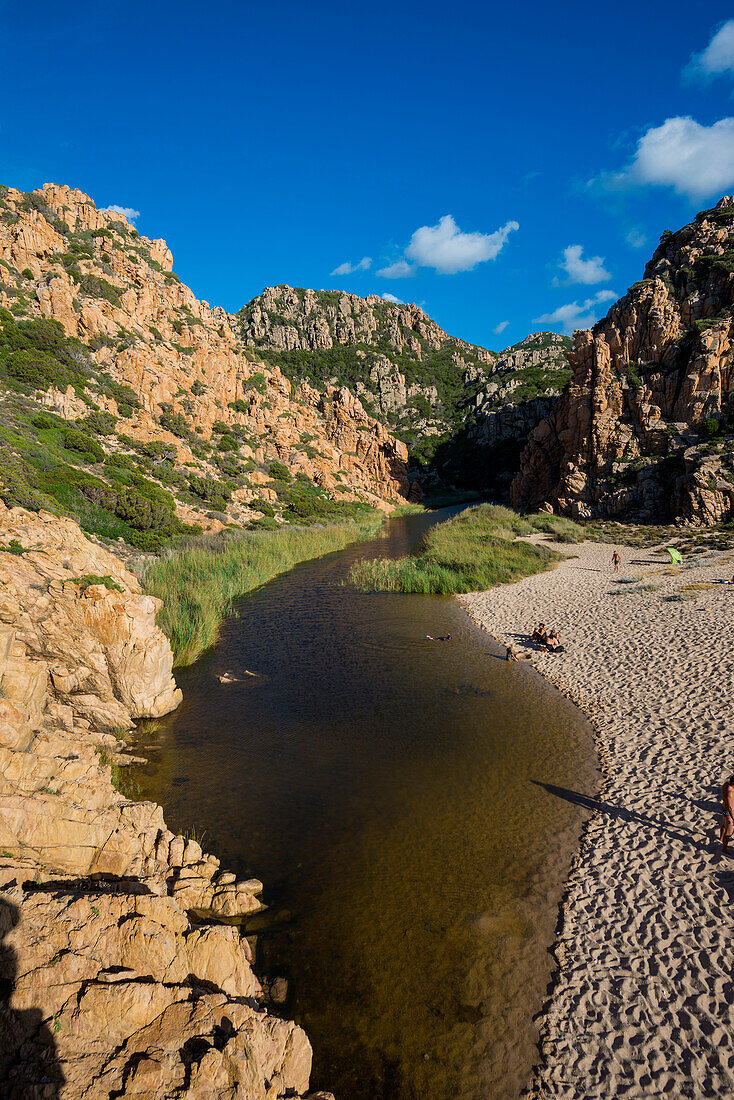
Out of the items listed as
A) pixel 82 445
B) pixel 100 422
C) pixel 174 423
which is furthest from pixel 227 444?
pixel 82 445

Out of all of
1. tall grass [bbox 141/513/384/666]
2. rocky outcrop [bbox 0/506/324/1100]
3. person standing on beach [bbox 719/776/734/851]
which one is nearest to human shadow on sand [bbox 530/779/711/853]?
person standing on beach [bbox 719/776/734/851]

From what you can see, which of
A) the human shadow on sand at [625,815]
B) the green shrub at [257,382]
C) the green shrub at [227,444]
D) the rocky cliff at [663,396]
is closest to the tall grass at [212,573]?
the human shadow on sand at [625,815]

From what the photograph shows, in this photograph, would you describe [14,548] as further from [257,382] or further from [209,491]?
[257,382]

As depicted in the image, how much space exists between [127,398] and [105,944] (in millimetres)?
44515

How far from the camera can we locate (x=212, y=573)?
23328 mm

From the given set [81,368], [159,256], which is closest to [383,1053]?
[81,368]

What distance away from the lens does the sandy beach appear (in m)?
4.73

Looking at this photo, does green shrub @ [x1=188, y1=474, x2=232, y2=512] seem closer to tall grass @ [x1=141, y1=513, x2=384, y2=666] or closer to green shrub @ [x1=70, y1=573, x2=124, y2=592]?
tall grass @ [x1=141, y1=513, x2=384, y2=666]

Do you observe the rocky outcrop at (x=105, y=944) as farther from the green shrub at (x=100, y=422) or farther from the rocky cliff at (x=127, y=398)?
the green shrub at (x=100, y=422)

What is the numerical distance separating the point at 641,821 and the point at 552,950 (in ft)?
10.0

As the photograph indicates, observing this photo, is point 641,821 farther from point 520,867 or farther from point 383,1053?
point 383,1053

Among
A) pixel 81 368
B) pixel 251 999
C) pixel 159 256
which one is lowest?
pixel 251 999

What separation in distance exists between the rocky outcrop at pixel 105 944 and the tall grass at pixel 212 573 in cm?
723

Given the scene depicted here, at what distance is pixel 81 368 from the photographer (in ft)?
128
